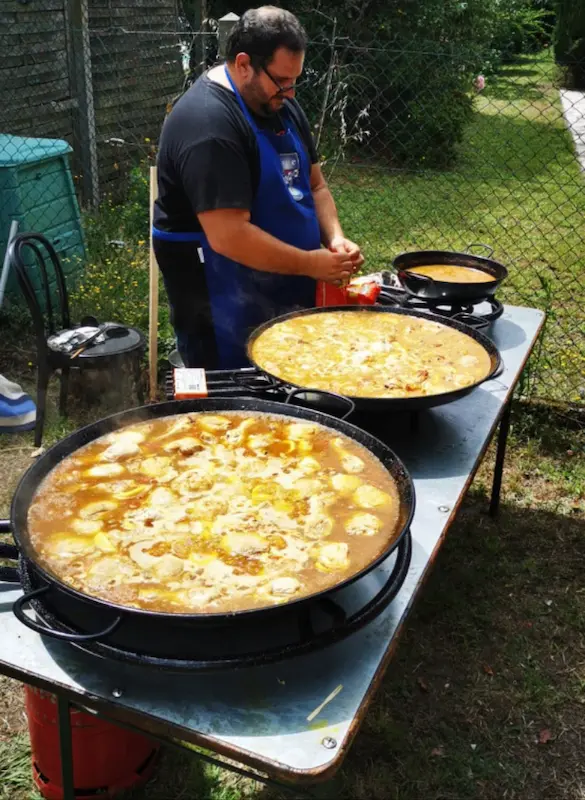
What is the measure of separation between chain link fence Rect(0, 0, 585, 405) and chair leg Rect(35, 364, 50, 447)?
189 centimetres

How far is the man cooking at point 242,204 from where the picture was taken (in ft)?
9.22

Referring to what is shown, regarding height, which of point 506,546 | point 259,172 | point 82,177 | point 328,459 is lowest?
point 506,546

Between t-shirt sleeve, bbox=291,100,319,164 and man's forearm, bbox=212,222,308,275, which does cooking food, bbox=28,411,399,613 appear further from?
t-shirt sleeve, bbox=291,100,319,164

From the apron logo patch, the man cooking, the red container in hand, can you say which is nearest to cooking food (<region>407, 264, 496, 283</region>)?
the red container in hand

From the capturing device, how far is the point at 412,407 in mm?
2107

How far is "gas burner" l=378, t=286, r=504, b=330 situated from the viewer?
2941mm

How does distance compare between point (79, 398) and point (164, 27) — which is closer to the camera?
point (79, 398)

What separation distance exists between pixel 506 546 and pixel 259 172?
2206mm

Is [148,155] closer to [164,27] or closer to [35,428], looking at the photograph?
[164,27]

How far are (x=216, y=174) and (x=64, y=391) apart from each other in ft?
7.72

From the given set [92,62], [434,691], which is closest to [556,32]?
[92,62]

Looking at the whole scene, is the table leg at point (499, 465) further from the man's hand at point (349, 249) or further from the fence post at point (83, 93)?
the fence post at point (83, 93)

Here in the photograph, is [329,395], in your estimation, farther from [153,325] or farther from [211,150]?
[153,325]

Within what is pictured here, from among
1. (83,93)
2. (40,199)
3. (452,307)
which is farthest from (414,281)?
(83,93)
